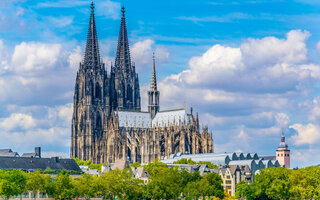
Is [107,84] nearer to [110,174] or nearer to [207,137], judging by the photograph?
[207,137]

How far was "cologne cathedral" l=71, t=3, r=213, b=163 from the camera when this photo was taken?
185m

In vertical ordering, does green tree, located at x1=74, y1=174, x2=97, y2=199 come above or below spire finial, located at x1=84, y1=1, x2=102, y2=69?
below

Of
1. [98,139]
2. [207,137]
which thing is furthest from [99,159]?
[207,137]

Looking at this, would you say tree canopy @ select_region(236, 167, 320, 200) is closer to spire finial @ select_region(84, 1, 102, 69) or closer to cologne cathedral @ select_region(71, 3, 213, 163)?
cologne cathedral @ select_region(71, 3, 213, 163)

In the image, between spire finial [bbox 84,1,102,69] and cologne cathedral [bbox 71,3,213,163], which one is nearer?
cologne cathedral [bbox 71,3,213,163]

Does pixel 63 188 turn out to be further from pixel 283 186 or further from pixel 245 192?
pixel 283 186

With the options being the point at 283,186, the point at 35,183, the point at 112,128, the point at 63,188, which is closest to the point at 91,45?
the point at 112,128

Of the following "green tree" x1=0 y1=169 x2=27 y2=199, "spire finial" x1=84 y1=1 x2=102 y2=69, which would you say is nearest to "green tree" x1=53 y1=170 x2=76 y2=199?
"green tree" x1=0 y1=169 x2=27 y2=199

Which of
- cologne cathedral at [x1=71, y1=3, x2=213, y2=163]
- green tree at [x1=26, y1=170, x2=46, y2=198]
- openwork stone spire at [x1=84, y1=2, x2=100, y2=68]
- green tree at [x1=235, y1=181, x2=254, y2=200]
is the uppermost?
openwork stone spire at [x1=84, y1=2, x2=100, y2=68]

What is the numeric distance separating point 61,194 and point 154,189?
16.7 m

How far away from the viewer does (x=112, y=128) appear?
618 ft

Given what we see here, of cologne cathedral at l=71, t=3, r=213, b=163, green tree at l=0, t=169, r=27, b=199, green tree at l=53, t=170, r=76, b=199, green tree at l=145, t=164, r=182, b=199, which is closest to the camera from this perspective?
green tree at l=0, t=169, r=27, b=199

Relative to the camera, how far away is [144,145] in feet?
607

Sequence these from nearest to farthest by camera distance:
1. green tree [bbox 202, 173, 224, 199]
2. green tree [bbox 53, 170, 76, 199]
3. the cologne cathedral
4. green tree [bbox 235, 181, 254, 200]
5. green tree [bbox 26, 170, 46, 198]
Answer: green tree [bbox 26, 170, 46, 198], green tree [bbox 53, 170, 76, 199], green tree [bbox 202, 173, 224, 199], green tree [bbox 235, 181, 254, 200], the cologne cathedral
